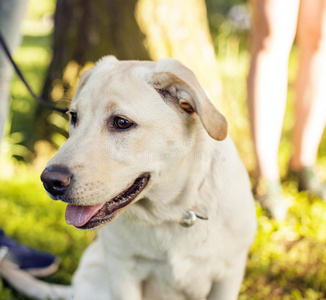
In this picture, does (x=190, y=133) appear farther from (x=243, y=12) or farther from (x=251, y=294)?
(x=243, y=12)

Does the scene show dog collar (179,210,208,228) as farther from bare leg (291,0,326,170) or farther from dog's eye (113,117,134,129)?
bare leg (291,0,326,170)

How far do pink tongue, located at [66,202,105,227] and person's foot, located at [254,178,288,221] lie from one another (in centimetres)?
178

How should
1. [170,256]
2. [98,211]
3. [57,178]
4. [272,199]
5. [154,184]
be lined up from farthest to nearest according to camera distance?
[272,199] < [170,256] < [154,184] < [98,211] < [57,178]

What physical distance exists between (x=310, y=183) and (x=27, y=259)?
2167mm

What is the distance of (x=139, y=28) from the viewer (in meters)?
4.10

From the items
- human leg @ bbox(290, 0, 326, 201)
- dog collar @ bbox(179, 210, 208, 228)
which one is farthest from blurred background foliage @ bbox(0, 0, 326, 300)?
dog collar @ bbox(179, 210, 208, 228)

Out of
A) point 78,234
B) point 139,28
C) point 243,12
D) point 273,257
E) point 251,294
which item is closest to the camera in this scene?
point 251,294

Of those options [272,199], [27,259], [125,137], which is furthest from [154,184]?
[272,199]

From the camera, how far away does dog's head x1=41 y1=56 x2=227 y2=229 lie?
1.70m

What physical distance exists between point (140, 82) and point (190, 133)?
0.98 feet

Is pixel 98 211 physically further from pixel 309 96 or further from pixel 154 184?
pixel 309 96


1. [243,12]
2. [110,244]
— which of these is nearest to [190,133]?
[110,244]

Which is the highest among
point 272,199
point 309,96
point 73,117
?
point 73,117

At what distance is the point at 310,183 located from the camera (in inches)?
140
